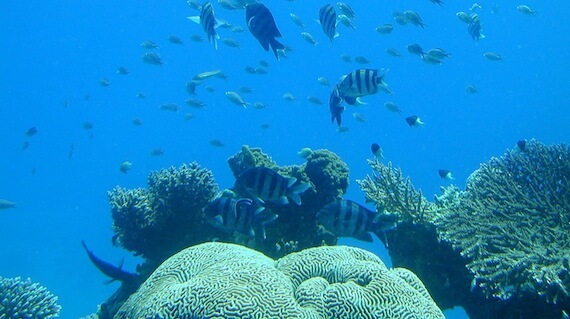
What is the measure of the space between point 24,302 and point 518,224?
6.94m

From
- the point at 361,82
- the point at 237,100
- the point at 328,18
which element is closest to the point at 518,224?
the point at 361,82

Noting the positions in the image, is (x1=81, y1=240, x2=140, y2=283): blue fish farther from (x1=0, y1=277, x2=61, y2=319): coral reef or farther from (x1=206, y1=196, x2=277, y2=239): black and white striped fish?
(x1=206, y1=196, x2=277, y2=239): black and white striped fish

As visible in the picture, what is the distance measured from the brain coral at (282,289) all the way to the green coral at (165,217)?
253 centimetres

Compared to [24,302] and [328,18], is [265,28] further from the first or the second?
[24,302]

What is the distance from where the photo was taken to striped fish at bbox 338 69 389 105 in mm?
6309

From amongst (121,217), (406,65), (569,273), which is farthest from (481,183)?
(406,65)

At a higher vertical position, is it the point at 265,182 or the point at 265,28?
the point at 265,28

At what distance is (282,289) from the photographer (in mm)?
4004

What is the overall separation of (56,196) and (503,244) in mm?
92975

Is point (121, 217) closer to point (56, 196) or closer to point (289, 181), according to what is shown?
point (289, 181)

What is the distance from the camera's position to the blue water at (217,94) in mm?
94625

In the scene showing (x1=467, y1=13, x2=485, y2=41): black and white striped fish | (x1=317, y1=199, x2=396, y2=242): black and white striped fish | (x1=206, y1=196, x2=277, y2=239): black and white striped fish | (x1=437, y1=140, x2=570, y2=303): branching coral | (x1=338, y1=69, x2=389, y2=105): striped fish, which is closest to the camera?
(x1=437, y1=140, x2=570, y2=303): branching coral

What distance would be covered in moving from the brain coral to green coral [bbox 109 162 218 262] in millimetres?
2531

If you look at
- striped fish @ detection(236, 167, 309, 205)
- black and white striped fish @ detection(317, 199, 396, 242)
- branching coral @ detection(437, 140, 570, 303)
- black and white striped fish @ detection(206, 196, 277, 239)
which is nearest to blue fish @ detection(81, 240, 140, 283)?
black and white striped fish @ detection(206, 196, 277, 239)
